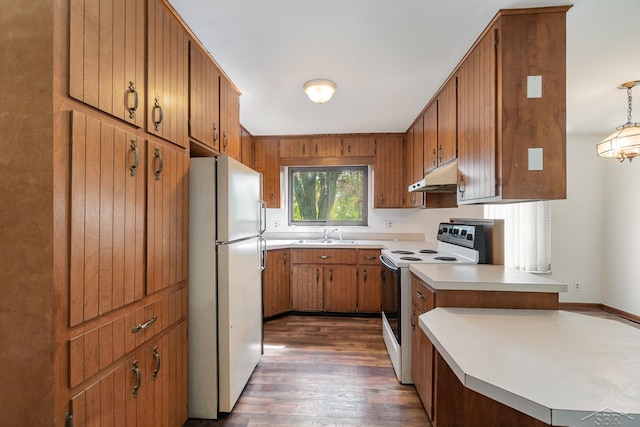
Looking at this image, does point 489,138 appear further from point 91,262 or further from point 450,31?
point 91,262

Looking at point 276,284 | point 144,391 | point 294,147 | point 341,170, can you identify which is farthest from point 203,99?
point 341,170

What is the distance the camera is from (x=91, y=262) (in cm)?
94

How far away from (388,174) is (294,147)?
137 centimetres

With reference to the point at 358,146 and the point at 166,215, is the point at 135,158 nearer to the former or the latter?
the point at 166,215

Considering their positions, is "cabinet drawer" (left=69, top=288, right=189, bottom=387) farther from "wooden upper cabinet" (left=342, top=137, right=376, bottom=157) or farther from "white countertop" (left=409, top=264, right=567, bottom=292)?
"wooden upper cabinet" (left=342, top=137, right=376, bottom=157)

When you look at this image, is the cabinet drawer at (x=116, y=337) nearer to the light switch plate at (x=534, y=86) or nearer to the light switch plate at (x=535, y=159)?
the light switch plate at (x=535, y=159)

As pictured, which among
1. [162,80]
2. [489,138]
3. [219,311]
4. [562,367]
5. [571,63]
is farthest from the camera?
[571,63]

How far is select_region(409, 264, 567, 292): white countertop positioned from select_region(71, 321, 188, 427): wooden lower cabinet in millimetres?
1512

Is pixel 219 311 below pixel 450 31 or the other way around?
below

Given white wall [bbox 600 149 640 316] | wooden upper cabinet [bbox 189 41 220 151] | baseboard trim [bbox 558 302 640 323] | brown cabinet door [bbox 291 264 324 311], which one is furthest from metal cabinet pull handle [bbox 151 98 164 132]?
baseboard trim [bbox 558 302 640 323]

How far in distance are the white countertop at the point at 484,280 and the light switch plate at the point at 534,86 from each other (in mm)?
1007

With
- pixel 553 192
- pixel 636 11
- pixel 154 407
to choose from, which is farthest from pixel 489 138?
pixel 154 407

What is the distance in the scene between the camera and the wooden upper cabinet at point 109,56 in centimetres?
89

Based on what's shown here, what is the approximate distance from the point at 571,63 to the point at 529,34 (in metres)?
0.86
